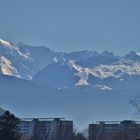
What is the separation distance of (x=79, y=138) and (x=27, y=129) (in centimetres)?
4237

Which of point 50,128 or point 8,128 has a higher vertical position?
point 50,128

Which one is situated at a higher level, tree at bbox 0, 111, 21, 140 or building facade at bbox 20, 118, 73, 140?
building facade at bbox 20, 118, 73, 140

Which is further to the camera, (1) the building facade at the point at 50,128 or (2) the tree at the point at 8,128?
(1) the building facade at the point at 50,128

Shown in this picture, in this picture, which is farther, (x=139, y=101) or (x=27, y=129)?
(x=27, y=129)

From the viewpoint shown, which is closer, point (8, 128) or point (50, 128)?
point (8, 128)

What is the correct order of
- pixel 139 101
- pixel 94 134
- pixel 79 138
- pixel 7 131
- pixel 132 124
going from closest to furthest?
pixel 7 131 → pixel 139 101 → pixel 79 138 → pixel 132 124 → pixel 94 134

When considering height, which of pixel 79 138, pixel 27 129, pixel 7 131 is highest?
pixel 27 129

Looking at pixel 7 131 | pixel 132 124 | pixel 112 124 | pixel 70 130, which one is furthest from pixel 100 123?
pixel 7 131

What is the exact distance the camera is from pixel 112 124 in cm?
17812

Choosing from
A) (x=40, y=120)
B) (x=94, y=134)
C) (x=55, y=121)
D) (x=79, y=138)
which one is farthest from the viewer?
(x=40, y=120)

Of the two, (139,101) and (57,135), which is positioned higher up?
(57,135)

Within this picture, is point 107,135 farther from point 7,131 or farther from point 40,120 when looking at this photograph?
point 7,131

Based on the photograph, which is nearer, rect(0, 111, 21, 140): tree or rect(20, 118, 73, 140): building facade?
rect(0, 111, 21, 140): tree

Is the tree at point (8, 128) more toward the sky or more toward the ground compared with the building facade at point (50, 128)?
more toward the ground
